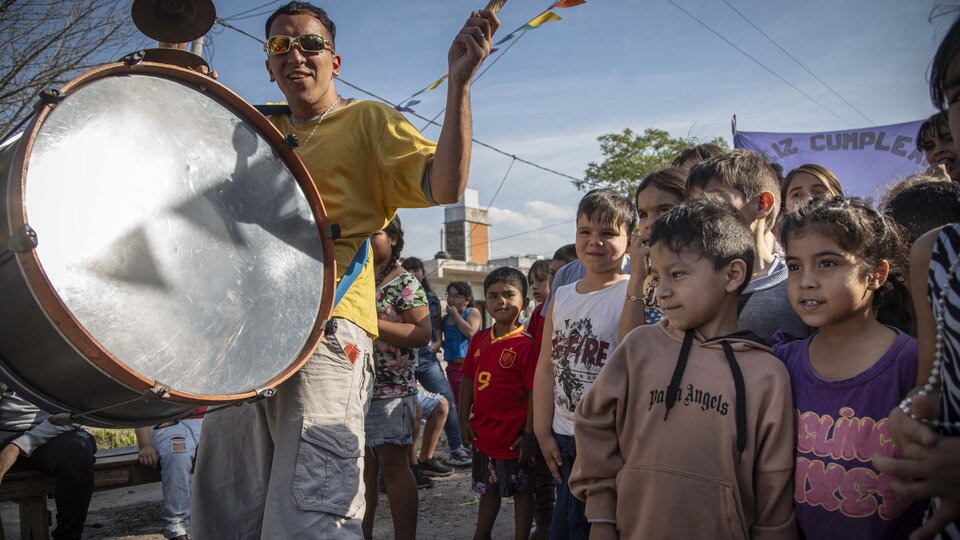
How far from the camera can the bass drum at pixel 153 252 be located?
5.69 ft

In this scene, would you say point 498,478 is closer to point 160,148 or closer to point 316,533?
point 316,533

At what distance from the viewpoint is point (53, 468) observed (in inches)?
159

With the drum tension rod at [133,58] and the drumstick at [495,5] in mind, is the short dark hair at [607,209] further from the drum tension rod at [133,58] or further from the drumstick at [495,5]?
the drum tension rod at [133,58]

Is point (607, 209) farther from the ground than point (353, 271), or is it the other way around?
point (607, 209)

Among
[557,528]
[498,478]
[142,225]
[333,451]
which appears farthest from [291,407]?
[498,478]

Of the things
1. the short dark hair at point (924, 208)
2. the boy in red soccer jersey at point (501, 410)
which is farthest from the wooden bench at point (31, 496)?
the short dark hair at point (924, 208)

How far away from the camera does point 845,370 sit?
1.91 meters

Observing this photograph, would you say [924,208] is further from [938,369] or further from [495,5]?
[495,5]

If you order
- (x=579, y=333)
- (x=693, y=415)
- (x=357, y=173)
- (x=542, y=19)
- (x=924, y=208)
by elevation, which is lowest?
(x=693, y=415)

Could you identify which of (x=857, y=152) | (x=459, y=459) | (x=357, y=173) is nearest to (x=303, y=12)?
(x=357, y=173)

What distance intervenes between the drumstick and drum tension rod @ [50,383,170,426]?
1470 mm

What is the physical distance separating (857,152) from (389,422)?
5255 millimetres

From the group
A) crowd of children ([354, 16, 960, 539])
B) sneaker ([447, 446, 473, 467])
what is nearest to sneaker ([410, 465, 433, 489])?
sneaker ([447, 446, 473, 467])

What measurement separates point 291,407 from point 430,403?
11.9 feet
